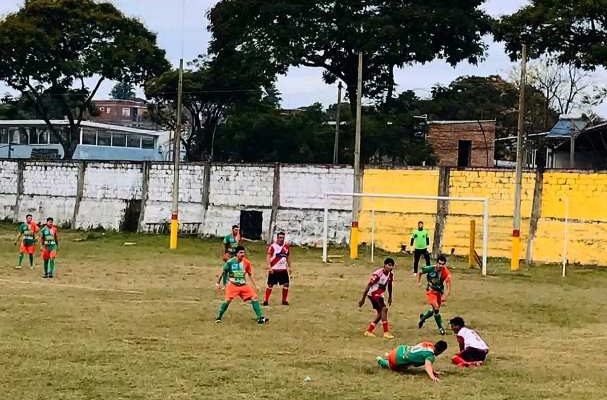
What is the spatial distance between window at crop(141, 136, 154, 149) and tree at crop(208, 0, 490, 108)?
1079 inches

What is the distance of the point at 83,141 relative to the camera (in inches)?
2955

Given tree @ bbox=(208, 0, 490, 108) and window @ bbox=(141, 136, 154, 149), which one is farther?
window @ bbox=(141, 136, 154, 149)

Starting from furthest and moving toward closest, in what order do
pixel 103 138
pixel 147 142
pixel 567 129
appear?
pixel 147 142
pixel 103 138
pixel 567 129

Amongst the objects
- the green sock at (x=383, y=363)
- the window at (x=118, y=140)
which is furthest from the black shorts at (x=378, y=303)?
the window at (x=118, y=140)

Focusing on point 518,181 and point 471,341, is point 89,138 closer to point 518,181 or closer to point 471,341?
point 518,181

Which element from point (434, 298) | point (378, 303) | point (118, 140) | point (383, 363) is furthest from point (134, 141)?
point (383, 363)

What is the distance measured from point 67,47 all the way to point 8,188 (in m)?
10.1

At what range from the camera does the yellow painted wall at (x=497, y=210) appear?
3541 centimetres

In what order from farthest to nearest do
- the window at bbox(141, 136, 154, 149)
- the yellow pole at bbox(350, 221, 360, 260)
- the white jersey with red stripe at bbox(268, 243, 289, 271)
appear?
the window at bbox(141, 136, 154, 149) < the yellow pole at bbox(350, 221, 360, 260) < the white jersey with red stripe at bbox(268, 243, 289, 271)

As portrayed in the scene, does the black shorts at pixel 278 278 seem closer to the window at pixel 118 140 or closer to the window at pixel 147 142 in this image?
the window at pixel 118 140

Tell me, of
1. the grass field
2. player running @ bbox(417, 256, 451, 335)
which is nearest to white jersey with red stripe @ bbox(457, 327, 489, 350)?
the grass field

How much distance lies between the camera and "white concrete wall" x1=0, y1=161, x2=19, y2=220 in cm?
5222

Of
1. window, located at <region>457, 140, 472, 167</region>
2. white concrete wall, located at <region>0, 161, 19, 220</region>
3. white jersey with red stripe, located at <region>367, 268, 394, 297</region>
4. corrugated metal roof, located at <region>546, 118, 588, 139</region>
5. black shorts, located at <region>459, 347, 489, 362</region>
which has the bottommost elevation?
black shorts, located at <region>459, 347, 489, 362</region>

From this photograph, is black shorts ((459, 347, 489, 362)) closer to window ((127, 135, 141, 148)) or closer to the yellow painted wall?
the yellow painted wall
